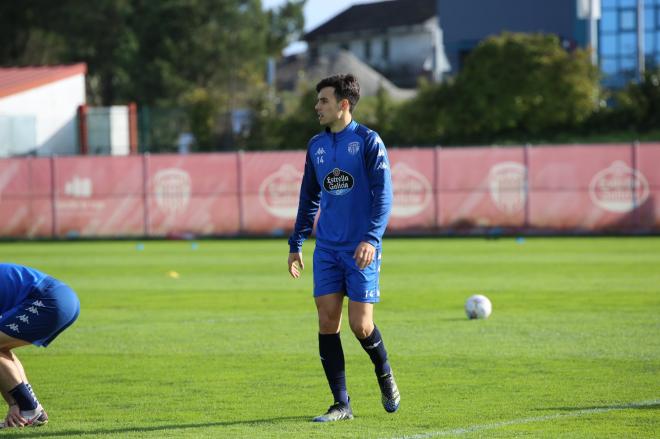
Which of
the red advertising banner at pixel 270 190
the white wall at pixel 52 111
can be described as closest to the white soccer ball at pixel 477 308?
the red advertising banner at pixel 270 190

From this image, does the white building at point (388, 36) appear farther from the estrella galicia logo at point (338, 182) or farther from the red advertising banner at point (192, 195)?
the estrella galicia logo at point (338, 182)

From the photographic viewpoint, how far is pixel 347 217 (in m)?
7.79

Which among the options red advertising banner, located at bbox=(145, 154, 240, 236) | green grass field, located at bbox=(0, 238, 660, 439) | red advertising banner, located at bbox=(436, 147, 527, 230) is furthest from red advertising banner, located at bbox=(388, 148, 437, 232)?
green grass field, located at bbox=(0, 238, 660, 439)

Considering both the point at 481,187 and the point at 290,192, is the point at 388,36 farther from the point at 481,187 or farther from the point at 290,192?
the point at 481,187

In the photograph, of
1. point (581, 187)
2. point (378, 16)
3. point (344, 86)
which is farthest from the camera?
point (378, 16)

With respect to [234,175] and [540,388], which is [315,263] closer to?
[540,388]

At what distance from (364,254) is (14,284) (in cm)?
239

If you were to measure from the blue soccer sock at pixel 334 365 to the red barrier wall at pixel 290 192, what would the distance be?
871 inches

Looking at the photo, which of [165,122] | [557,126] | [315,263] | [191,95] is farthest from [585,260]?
[191,95]

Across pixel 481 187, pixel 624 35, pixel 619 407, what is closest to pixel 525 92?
pixel 481 187

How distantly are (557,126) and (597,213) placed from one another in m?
12.4

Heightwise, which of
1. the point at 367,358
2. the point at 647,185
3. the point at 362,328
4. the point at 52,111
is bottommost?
the point at 367,358

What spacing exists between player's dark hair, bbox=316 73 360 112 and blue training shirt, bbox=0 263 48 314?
2.38 meters

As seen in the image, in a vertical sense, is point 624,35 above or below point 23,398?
above
